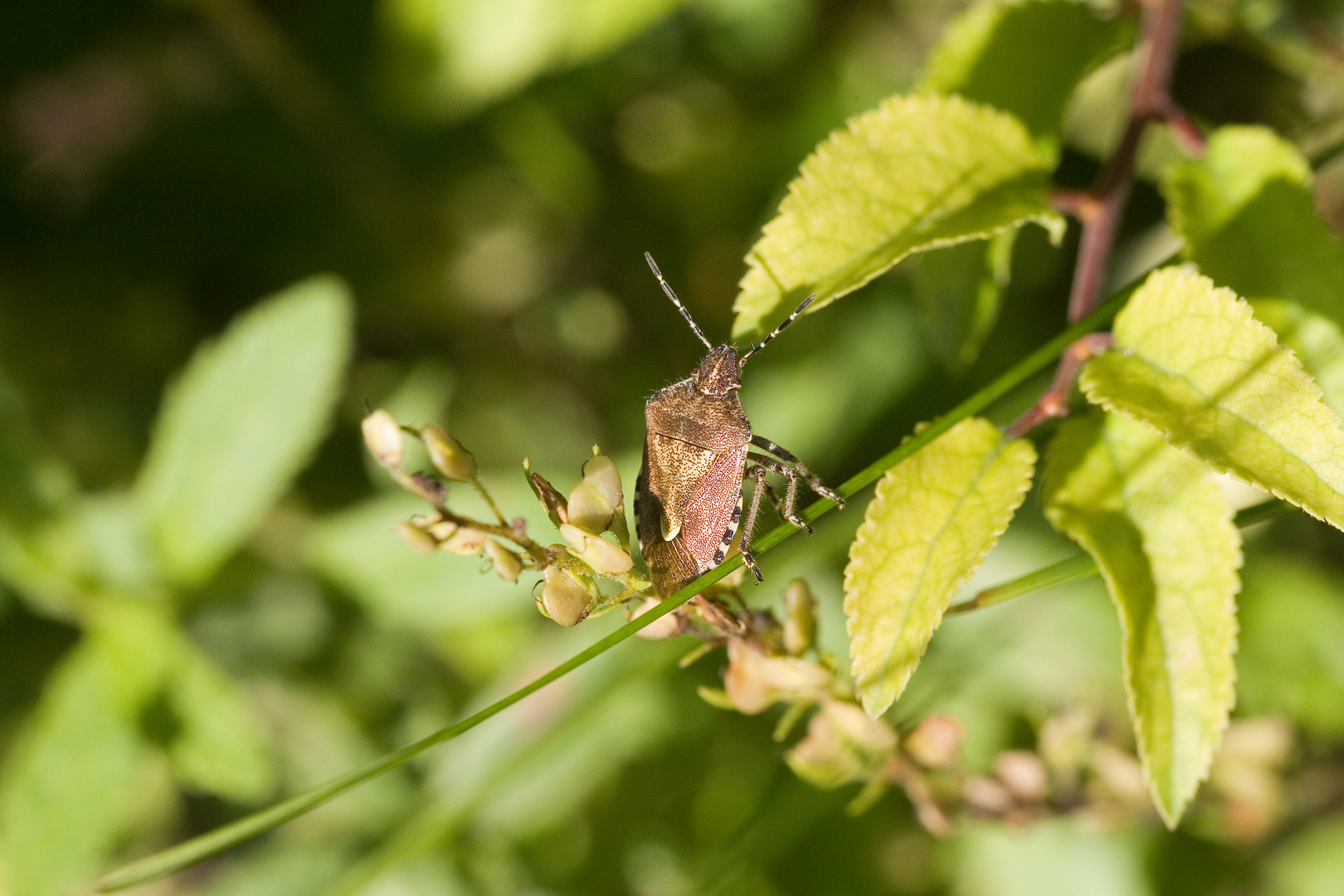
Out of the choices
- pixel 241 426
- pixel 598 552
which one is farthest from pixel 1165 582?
pixel 241 426

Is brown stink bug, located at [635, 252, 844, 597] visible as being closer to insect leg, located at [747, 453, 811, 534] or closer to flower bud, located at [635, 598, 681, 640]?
insect leg, located at [747, 453, 811, 534]

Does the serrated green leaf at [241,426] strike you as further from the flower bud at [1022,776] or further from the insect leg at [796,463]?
the flower bud at [1022,776]

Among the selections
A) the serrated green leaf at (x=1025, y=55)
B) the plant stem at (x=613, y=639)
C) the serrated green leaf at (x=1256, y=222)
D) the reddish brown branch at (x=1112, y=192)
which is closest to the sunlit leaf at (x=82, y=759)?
the plant stem at (x=613, y=639)

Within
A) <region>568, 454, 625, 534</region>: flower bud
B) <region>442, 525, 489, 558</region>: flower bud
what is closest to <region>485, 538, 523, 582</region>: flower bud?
<region>442, 525, 489, 558</region>: flower bud

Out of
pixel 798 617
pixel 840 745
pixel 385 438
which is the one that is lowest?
pixel 840 745

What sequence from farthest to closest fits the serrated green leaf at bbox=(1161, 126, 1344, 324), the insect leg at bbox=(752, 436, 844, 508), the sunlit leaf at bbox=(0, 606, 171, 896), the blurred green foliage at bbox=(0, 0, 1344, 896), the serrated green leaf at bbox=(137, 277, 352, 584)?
the serrated green leaf at bbox=(137, 277, 352, 584) < the blurred green foliage at bbox=(0, 0, 1344, 896) < the sunlit leaf at bbox=(0, 606, 171, 896) < the insect leg at bbox=(752, 436, 844, 508) < the serrated green leaf at bbox=(1161, 126, 1344, 324)

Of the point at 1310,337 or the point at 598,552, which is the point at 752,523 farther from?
the point at 1310,337

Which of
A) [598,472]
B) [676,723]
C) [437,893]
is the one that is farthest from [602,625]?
[598,472]
